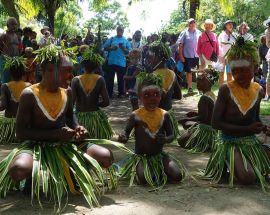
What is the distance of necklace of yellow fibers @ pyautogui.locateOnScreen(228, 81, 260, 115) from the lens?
4496 millimetres

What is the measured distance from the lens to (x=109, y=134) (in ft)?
22.0

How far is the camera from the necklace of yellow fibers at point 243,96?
4.50 m

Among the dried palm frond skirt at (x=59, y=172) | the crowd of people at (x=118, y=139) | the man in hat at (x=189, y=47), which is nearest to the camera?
the dried palm frond skirt at (x=59, y=172)

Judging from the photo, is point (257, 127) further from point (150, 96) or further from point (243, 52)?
point (150, 96)

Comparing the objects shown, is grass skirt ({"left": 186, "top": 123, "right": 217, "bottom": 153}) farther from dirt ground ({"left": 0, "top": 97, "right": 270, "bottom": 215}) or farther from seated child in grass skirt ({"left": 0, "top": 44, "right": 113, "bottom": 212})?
seated child in grass skirt ({"left": 0, "top": 44, "right": 113, "bottom": 212})

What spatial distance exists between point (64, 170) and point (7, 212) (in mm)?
585

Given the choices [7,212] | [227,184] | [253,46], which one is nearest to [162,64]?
[253,46]

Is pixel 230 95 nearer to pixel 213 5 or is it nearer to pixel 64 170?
pixel 64 170

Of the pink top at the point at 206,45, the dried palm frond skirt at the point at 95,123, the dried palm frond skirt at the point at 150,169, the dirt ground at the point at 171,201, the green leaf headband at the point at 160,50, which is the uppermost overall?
the pink top at the point at 206,45

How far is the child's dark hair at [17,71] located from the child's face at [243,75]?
128 inches

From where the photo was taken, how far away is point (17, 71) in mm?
6594

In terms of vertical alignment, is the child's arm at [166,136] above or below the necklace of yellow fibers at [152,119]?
below

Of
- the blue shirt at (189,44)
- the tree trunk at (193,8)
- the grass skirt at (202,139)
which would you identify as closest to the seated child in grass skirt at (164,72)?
the grass skirt at (202,139)

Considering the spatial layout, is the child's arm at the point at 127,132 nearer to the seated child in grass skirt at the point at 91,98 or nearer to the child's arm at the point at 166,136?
the child's arm at the point at 166,136
